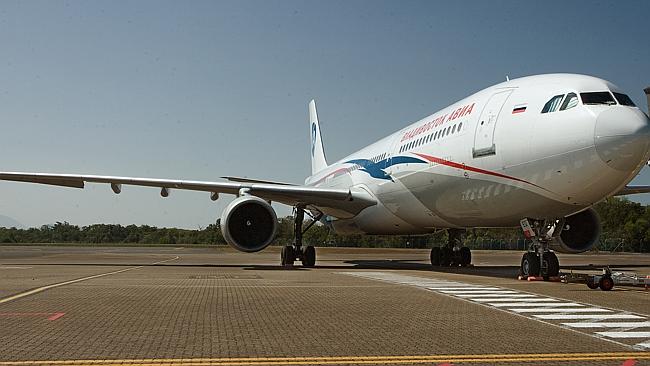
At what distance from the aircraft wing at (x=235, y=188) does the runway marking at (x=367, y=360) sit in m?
16.8

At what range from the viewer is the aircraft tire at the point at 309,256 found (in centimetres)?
2445

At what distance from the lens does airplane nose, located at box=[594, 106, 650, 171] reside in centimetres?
1266

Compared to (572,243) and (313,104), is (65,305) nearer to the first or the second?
(572,243)

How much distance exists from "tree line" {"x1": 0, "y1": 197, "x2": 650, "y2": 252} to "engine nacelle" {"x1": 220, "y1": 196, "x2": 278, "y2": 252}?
23857 millimetres

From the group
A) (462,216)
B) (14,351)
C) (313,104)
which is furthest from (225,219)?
(313,104)

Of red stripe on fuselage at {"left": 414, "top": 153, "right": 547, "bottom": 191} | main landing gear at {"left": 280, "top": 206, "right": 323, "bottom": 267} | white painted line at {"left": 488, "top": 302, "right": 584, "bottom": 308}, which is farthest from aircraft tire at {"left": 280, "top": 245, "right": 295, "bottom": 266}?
white painted line at {"left": 488, "top": 302, "right": 584, "bottom": 308}

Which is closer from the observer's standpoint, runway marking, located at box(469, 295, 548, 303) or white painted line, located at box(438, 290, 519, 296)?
runway marking, located at box(469, 295, 548, 303)

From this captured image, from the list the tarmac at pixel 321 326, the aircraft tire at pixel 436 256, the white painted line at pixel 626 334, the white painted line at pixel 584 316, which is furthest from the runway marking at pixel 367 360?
the aircraft tire at pixel 436 256

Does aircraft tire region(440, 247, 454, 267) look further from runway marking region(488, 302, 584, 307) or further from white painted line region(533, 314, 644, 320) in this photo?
white painted line region(533, 314, 644, 320)

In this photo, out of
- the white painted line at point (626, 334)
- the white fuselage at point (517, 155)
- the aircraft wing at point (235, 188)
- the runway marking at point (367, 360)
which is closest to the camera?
the runway marking at point (367, 360)

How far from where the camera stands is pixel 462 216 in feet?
59.3

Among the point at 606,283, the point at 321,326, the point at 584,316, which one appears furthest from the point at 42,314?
the point at 606,283

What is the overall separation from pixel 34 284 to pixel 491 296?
926 centimetres

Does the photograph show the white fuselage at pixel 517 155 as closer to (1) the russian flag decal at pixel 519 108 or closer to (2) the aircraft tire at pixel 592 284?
(1) the russian flag decal at pixel 519 108
